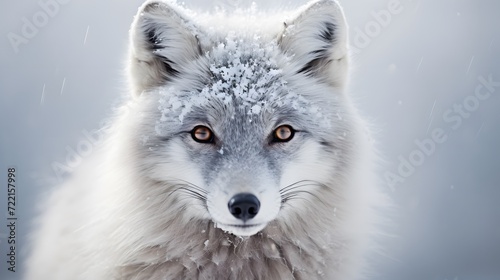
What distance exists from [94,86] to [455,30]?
265 inches

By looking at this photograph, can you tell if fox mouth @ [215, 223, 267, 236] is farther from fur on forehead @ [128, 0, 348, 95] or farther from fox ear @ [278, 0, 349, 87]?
fox ear @ [278, 0, 349, 87]

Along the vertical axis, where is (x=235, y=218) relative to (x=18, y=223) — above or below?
above

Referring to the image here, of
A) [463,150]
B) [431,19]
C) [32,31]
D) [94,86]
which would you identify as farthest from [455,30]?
[32,31]

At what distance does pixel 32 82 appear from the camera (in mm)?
8070

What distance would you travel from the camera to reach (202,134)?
3.03 metres

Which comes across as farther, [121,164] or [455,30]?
[455,30]

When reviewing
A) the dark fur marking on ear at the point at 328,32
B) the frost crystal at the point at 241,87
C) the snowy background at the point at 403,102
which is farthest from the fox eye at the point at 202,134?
the snowy background at the point at 403,102

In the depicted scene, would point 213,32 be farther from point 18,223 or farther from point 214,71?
point 18,223

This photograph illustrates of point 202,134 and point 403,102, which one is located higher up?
point 403,102

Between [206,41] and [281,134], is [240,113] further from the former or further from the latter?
[206,41]

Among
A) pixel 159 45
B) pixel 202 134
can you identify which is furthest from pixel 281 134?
pixel 159 45

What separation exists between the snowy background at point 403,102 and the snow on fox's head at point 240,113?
8.66ft

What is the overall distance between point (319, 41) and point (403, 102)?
6.21 meters

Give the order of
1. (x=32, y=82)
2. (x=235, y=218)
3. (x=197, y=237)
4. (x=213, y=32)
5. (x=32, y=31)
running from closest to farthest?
1. (x=235, y=218)
2. (x=197, y=237)
3. (x=213, y=32)
4. (x=32, y=31)
5. (x=32, y=82)
